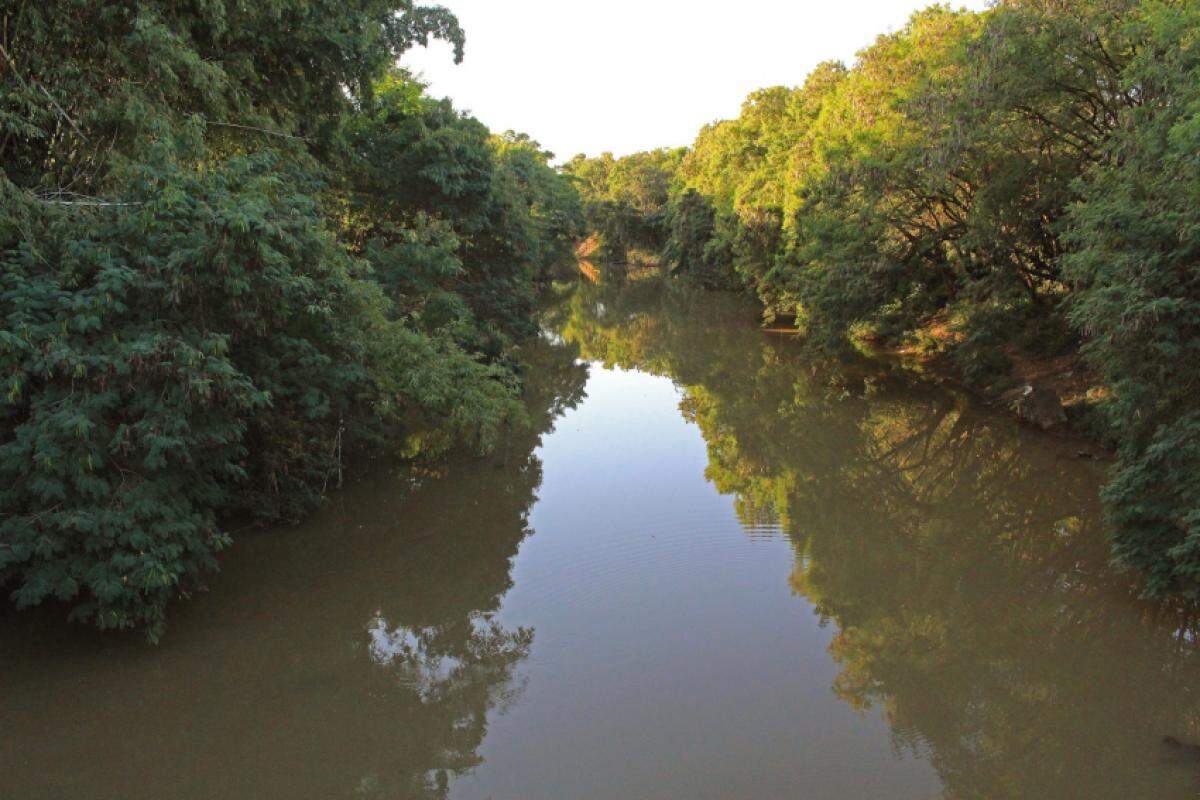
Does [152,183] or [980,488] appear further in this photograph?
[980,488]

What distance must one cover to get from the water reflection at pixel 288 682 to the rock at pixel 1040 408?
33.7 feet

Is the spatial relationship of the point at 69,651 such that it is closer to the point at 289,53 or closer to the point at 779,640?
the point at 779,640

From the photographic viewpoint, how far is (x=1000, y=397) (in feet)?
55.1

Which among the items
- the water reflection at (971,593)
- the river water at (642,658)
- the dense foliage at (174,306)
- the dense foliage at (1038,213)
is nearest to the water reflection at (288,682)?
the river water at (642,658)

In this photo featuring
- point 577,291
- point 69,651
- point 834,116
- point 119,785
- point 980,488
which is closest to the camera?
point 119,785

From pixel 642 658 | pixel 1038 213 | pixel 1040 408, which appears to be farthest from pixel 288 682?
pixel 1038 213

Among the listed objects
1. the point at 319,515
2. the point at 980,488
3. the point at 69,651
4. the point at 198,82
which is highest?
the point at 198,82

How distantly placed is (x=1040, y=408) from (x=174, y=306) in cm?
1419

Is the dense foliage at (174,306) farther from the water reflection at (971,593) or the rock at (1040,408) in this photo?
the rock at (1040,408)

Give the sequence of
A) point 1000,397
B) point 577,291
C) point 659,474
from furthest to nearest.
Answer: point 577,291 < point 1000,397 < point 659,474

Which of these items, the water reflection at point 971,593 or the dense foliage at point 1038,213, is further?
the dense foliage at point 1038,213

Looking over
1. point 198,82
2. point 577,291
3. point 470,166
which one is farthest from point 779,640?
point 577,291

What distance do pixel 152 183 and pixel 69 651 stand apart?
13.3ft

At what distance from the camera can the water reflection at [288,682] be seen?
18.6 feet
